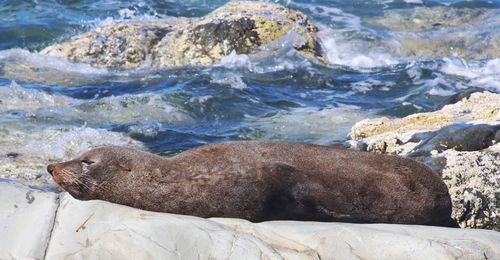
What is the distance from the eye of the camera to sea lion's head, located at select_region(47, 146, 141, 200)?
20.7ft

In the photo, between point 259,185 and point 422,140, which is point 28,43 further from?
point 259,185

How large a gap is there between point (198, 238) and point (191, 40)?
10475 mm

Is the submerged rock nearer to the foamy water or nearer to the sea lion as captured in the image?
the foamy water

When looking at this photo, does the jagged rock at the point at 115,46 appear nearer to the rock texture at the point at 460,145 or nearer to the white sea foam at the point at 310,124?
the white sea foam at the point at 310,124

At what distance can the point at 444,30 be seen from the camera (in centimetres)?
1955

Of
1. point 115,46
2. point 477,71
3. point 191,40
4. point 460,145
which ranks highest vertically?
→ point 460,145

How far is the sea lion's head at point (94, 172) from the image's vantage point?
20.7ft

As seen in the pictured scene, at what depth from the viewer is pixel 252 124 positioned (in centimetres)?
1205

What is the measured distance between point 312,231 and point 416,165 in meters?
1.33

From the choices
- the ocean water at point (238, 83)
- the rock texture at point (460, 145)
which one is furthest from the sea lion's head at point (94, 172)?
the ocean water at point (238, 83)

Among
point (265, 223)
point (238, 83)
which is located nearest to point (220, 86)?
point (238, 83)

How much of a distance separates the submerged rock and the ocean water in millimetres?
41

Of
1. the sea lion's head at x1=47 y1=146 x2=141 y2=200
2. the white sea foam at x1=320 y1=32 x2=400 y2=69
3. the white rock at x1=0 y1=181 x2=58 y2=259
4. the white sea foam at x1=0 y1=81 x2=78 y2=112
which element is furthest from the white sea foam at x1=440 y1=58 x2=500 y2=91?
the white rock at x1=0 y1=181 x2=58 y2=259

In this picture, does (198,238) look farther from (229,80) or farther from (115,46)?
(115,46)
